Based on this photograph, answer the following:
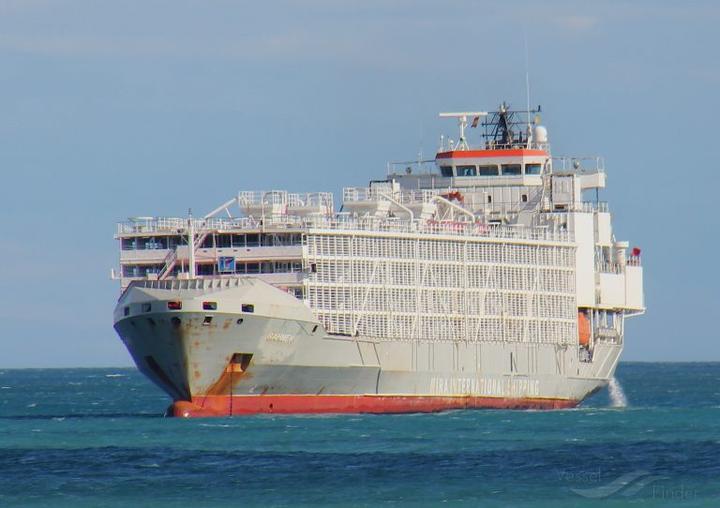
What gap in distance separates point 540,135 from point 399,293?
19432 millimetres

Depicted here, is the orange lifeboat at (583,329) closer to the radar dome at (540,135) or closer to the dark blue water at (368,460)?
the dark blue water at (368,460)

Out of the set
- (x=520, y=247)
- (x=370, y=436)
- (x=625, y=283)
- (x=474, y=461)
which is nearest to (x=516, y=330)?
(x=520, y=247)

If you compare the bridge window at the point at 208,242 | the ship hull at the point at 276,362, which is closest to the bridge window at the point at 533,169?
the ship hull at the point at 276,362

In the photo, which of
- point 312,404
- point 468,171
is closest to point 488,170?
point 468,171

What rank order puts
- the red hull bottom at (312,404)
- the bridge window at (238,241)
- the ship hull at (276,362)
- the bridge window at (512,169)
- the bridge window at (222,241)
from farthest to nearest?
the bridge window at (512,169) < the bridge window at (222,241) < the bridge window at (238,241) < the red hull bottom at (312,404) < the ship hull at (276,362)

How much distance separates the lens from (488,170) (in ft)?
353

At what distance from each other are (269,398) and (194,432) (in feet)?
26.0

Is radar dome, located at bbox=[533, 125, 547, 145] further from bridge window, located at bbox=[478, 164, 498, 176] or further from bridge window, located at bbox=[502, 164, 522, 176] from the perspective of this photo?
bridge window, located at bbox=[478, 164, 498, 176]

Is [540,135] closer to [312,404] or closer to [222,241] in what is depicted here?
[222,241]

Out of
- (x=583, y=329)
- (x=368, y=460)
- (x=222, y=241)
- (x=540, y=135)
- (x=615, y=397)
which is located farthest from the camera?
(x=615, y=397)

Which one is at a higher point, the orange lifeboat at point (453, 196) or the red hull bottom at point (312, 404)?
the orange lifeboat at point (453, 196)

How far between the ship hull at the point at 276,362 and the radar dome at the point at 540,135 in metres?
16.0

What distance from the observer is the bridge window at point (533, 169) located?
10725 centimetres

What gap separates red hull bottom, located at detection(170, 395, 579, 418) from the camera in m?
87.5
